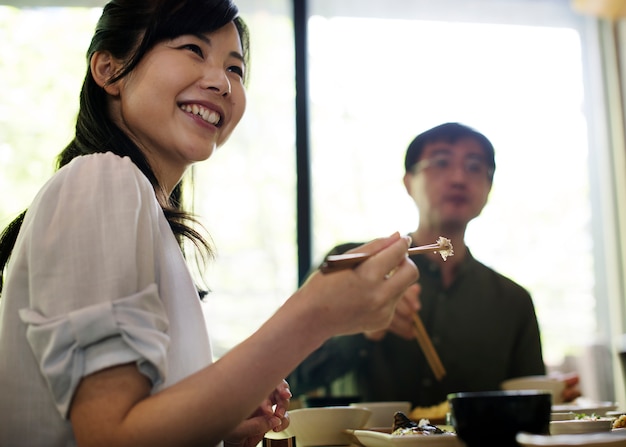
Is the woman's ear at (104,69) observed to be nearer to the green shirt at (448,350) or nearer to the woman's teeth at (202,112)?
the woman's teeth at (202,112)

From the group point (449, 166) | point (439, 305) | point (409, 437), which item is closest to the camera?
point (409, 437)

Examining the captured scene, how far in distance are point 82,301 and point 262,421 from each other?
441 mm

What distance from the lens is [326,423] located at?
1.28m

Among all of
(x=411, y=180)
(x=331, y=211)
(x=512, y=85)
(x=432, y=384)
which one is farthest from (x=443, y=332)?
(x=512, y=85)

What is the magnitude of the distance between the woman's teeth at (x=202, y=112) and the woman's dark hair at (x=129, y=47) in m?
0.10

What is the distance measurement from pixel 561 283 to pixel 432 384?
1449 mm

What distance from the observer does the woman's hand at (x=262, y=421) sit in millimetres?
1076

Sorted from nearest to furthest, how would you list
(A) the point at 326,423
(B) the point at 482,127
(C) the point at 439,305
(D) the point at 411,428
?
(D) the point at 411,428
(A) the point at 326,423
(C) the point at 439,305
(B) the point at 482,127

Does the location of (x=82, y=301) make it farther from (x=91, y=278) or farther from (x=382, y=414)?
(x=382, y=414)

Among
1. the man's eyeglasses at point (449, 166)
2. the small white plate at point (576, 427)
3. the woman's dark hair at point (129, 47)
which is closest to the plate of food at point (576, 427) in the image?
the small white plate at point (576, 427)

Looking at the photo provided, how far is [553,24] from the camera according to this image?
12.9ft

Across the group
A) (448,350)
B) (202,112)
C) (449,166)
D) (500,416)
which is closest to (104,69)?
(202,112)

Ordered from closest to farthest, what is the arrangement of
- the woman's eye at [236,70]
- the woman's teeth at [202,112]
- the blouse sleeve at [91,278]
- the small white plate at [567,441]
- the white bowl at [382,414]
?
the small white plate at [567,441] < the blouse sleeve at [91,278] < the woman's teeth at [202,112] < the woman's eye at [236,70] < the white bowl at [382,414]

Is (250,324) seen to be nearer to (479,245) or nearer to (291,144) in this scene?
(291,144)
